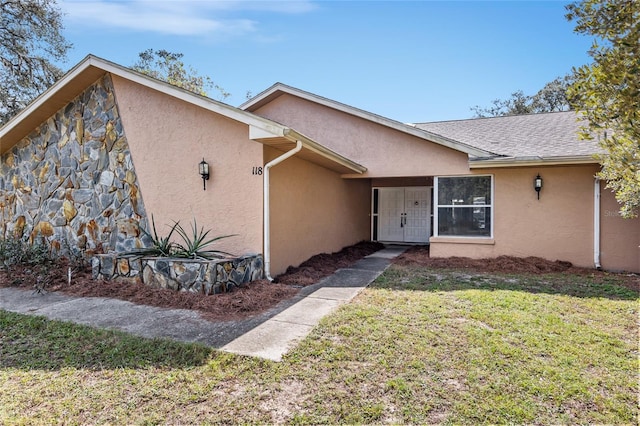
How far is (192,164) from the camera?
7430 mm

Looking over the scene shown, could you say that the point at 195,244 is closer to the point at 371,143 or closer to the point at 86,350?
the point at 86,350

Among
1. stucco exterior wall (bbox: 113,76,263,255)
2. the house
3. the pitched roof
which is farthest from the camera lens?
the pitched roof

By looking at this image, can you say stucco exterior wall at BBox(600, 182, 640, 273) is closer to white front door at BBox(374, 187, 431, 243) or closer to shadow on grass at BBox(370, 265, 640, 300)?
shadow on grass at BBox(370, 265, 640, 300)

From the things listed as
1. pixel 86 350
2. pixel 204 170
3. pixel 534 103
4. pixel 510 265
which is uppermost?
pixel 534 103

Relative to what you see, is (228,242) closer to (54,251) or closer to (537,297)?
(54,251)

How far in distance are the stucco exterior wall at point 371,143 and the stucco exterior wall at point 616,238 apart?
10.9 ft

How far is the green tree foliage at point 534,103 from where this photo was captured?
27536 mm

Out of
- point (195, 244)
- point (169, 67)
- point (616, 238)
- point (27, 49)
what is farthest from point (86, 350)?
point (169, 67)

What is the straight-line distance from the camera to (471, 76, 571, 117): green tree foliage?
27536 millimetres

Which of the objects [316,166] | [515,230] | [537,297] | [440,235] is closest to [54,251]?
[316,166]

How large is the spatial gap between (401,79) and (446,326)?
1092 centimetres

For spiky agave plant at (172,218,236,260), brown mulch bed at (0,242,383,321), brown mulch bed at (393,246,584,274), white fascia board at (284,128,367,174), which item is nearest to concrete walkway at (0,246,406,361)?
brown mulch bed at (0,242,383,321)

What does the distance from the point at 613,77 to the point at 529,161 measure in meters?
6.13

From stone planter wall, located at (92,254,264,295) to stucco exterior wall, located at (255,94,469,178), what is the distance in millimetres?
5113
